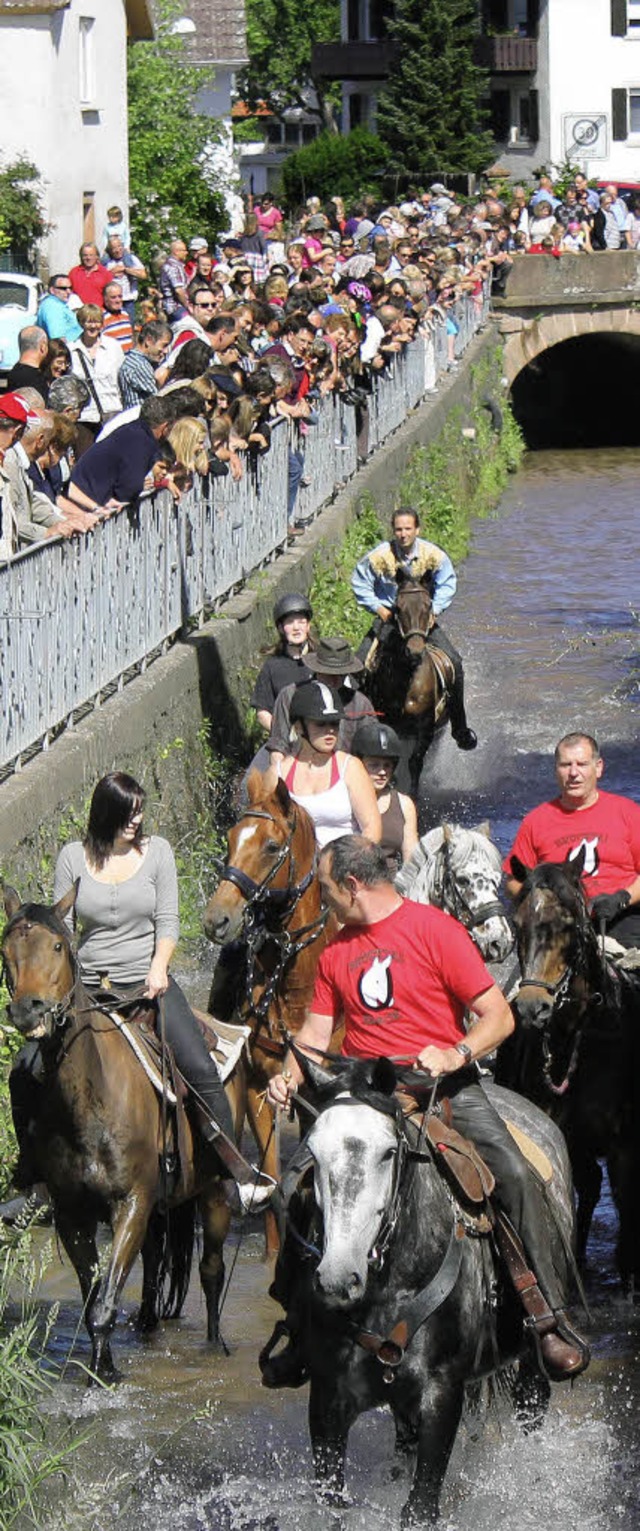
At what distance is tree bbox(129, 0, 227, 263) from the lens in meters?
45.0

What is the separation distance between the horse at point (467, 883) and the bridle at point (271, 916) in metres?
0.42

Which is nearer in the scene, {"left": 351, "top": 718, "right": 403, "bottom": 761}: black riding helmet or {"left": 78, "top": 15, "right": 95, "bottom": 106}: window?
{"left": 351, "top": 718, "right": 403, "bottom": 761}: black riding helmet

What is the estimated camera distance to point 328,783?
1105 cm

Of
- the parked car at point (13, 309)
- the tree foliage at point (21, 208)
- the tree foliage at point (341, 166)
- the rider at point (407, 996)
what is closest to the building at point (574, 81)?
the tree foliage at point (341, 166)

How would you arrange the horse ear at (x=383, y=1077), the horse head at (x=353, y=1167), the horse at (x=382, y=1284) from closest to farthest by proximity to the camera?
the horse head at (x=353, y=1167) → the horse at (x=382, y=1284) → the horse ear at (x=383, y=1077)

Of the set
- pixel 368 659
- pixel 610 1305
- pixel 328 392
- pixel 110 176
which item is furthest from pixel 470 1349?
pixel 110 176

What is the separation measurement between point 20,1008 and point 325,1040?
38.2 inches

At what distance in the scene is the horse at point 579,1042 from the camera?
30.4 feet

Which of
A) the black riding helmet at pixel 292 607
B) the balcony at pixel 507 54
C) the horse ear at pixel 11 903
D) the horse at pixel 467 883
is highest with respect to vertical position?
the balcony at pixel 507 54

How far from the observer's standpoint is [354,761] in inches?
439

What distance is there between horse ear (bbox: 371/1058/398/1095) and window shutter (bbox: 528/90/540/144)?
242ft

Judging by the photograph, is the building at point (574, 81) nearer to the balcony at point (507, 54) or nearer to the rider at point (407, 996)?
the balcony at point (507, 54)

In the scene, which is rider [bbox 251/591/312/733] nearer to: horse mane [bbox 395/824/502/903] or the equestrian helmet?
the equestrian helmet

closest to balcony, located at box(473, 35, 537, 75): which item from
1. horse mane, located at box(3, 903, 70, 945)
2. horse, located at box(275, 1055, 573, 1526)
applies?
horse mane, located at box(3, 903, 70, 945)
